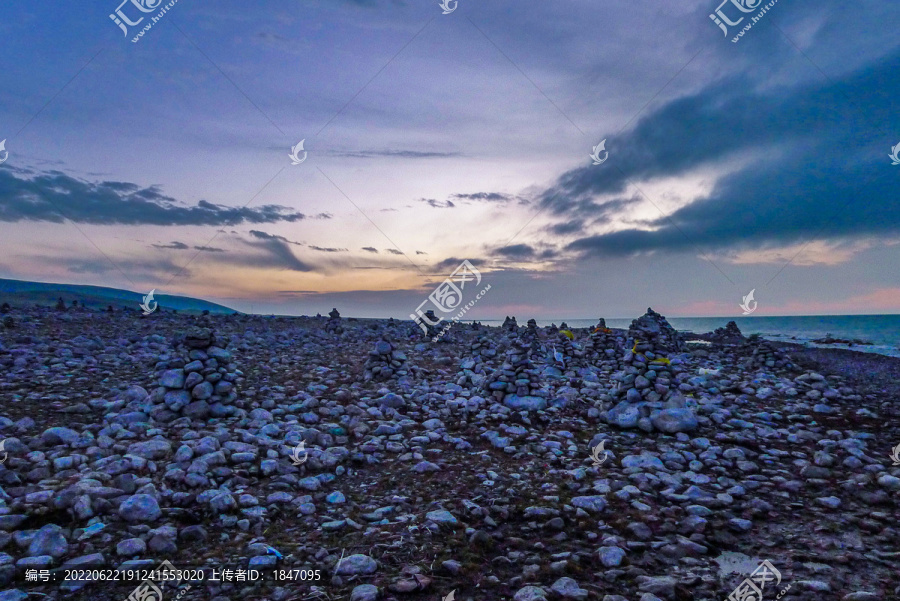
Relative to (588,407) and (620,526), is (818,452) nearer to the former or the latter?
(588,407)

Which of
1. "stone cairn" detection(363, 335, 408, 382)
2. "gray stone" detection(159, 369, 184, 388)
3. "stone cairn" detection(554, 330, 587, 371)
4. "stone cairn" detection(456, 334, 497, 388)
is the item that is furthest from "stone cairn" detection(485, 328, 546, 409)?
"gray stone" detection(159, 369, 184, 388)

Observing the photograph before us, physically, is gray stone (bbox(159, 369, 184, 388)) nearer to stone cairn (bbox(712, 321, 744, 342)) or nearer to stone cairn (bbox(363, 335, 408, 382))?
stone cairn (bbox(363, 335, 408, 382))

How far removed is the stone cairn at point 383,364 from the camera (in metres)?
13.3

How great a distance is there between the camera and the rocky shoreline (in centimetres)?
416

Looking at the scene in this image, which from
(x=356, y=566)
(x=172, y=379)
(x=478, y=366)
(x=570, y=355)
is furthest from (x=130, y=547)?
(x=570, y=355)

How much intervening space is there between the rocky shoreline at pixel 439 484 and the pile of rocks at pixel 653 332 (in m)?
0.12

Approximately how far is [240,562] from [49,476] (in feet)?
11.6

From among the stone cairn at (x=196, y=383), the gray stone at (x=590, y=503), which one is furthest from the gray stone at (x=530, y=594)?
the stone cairn at (x=196, y=383)

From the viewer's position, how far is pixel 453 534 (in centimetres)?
493

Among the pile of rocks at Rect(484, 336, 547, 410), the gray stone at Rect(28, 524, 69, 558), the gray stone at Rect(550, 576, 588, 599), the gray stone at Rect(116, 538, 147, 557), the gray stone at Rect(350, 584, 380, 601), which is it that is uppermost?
the pile of rocks at Rect(484, 336, 547, 410)

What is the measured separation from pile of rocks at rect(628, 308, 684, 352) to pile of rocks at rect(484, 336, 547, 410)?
119 inches

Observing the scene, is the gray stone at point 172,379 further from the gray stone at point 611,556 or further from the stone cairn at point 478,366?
the gray stone at point 611,556

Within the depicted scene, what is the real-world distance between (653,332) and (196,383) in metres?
11.1

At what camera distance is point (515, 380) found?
11.2m
